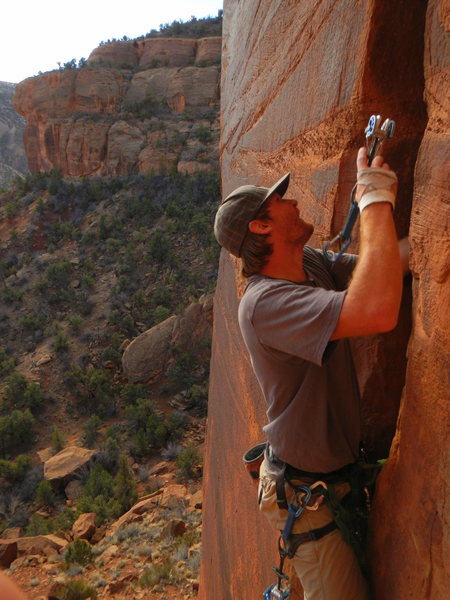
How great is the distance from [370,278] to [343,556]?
859 millimetres

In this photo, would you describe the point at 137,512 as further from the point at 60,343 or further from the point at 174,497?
the point at 60,343

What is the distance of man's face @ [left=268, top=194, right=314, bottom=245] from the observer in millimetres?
1620

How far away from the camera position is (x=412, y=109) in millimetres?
1716

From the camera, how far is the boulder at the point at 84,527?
24.1ft

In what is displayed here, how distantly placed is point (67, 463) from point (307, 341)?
989cm

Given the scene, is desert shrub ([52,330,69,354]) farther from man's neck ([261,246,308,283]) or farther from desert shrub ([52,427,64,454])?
man's neck ([261,246,308,283])

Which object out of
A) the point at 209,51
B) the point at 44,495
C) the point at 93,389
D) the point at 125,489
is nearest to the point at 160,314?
the point at 93,389

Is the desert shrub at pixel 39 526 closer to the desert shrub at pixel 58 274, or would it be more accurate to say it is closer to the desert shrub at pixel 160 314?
the desert shrub at pixel 160 314

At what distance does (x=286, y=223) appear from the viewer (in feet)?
5.34

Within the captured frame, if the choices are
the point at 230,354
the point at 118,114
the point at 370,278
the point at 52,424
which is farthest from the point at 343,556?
the point at 118,114

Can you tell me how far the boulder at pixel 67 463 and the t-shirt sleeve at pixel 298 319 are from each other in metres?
9.44

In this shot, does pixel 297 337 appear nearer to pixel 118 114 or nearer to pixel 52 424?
pixel 52 424

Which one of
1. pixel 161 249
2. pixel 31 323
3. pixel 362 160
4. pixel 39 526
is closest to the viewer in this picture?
pixel 362 160

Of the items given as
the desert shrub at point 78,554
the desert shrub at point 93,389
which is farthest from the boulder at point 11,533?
the desert shrub at point 93,389
